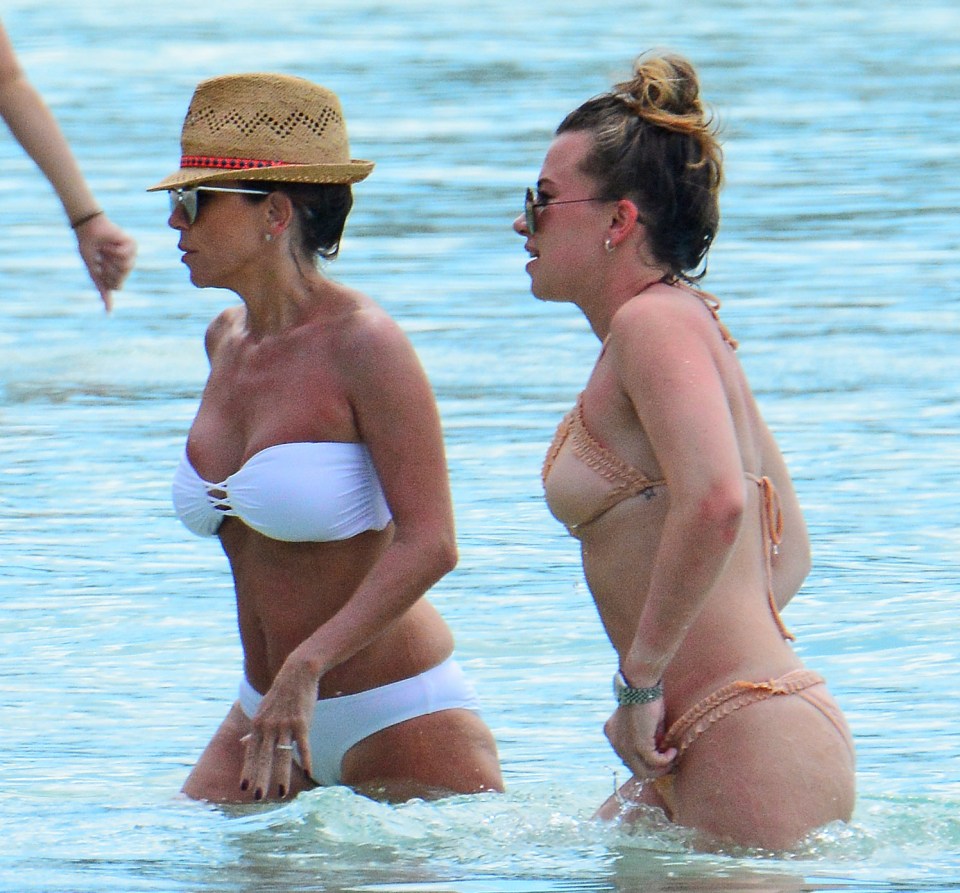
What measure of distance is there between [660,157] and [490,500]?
4.69 m

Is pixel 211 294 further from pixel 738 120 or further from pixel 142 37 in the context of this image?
pixel 142 37

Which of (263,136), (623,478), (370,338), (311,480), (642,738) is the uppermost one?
(263,136)

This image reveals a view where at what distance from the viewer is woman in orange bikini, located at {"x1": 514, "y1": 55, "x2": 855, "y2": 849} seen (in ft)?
12.8

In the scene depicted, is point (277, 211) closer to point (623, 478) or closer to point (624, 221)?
point (624, 221)

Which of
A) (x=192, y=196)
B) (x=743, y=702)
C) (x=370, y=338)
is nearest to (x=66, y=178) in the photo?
(x=192, y=196)

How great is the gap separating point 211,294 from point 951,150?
7453 mm

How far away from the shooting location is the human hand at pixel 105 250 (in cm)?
536

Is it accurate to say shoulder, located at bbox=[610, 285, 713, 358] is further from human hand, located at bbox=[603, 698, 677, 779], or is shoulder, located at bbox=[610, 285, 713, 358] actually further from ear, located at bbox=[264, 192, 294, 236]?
ear, located at bbox=[264, 192, 294, 236]

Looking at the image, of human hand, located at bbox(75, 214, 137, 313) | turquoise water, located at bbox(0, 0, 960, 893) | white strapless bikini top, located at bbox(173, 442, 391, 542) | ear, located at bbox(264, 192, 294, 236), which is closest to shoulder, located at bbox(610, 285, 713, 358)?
turquoise water, located at bbox(0, 0, 960, 893)

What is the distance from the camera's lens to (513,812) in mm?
4922

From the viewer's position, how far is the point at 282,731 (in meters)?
4.44

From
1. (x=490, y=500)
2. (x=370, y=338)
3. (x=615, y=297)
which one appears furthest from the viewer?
(x=490, y=500)

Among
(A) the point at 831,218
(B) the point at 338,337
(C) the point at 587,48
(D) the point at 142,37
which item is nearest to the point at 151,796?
(B) the point at 338,337

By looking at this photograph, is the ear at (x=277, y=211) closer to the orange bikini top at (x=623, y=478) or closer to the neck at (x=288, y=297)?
the neck at (x=288, y=297)
